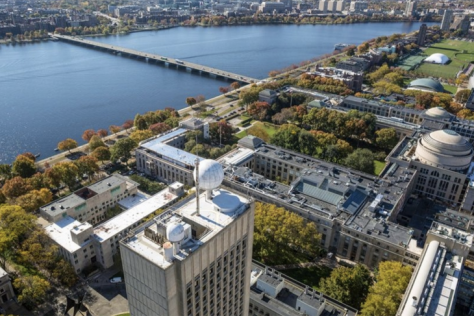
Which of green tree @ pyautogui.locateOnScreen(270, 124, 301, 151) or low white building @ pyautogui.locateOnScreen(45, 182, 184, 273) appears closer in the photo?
low white building @ pyautogui.locateOnScreen(45, 182, 184, 273)

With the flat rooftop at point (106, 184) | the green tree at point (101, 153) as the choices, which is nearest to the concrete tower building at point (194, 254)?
the flat rooftop at point (106, 184)

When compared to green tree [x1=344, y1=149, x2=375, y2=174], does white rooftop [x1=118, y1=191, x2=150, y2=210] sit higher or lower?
lower

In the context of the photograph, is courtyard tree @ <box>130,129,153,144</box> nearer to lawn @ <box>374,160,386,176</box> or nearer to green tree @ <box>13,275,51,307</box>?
green tree @ <box>13,275,51,307</box>

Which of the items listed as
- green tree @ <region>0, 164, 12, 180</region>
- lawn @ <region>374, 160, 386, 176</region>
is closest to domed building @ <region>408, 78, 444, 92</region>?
lawn @ <region>374, 160, 386, 176</region>

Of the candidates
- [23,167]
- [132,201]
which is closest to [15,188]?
[23,167]

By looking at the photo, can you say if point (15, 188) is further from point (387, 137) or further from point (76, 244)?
point (387, 137)

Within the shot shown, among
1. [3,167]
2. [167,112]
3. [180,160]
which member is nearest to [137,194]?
[180,160]

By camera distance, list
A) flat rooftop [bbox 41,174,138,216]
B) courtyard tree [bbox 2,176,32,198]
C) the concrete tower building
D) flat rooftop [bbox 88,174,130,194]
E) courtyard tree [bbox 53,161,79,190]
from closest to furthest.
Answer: the concrete tower building
flat rooftop [bbox 41,174,138,216]
courtyard tree [bbox 2,176,32,198]
flat rooftop [bbox 88,174,130,194]
courtyard tree [bbox 53,161,79,190]
